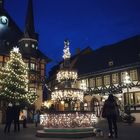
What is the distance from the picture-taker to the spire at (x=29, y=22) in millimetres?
50438

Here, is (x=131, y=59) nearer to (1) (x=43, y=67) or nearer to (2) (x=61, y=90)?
(1) (x=43, y=67)

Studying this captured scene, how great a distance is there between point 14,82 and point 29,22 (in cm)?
1976

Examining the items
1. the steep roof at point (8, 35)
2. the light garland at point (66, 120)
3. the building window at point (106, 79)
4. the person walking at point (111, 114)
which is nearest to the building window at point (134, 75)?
the building window at point (106, 79)

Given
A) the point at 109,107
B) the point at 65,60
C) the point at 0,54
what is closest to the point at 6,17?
the point at 0,54

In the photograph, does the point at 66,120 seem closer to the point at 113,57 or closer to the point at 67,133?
the point at 67,133

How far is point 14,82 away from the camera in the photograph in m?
35.5

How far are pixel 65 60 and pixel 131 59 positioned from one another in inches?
988

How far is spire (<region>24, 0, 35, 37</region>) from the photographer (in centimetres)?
5044

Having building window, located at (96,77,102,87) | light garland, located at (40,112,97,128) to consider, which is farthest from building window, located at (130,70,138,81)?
light garland, located at (40,112,97,128)

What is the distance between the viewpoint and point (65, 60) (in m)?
17.8

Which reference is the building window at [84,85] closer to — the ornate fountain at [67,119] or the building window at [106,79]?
the building window at [106,79]

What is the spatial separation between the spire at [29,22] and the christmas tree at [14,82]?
14152 millimetres

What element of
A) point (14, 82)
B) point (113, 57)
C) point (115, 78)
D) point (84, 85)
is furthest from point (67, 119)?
point (113, 57)

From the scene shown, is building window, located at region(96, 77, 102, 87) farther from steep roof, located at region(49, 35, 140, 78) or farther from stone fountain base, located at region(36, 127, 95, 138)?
stone fountain base, located at region(36, 127, 95, 138)
